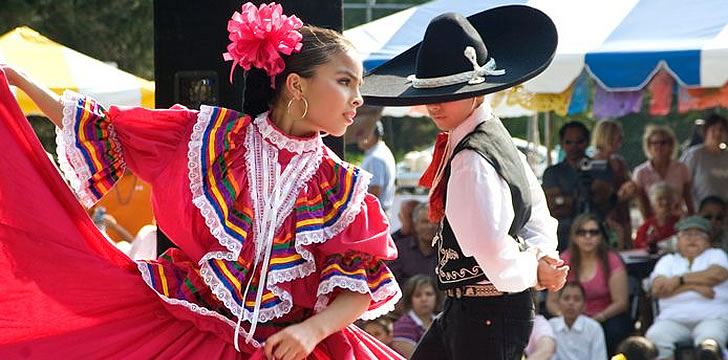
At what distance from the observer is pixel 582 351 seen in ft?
25.0

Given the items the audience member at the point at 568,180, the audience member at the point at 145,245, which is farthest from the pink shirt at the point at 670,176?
the audience member at the point at 145,245

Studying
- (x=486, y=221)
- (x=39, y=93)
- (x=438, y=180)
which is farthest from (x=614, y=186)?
(x=39, y=93)

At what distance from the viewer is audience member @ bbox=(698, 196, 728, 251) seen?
8.42m

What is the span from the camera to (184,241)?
130 inches

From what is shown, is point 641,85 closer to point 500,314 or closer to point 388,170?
point 388,170

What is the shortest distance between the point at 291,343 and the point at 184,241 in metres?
0.40

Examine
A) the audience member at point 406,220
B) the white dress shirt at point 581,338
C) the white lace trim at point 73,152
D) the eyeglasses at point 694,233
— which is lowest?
the white dress shirt at point 581,338

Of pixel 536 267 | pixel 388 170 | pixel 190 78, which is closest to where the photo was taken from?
pixel 536 267

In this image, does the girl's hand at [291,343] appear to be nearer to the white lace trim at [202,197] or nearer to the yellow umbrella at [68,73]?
the white lace trim at [202,197]

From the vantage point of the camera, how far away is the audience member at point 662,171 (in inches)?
368

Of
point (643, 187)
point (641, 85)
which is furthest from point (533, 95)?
point (643, 187)

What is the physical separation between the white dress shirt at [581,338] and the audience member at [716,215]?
1.23 meters

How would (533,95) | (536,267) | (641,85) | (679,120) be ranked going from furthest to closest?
(679,120)
(533,95)
(641,85)
(536,267)

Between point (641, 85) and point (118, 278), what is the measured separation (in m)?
4.80
